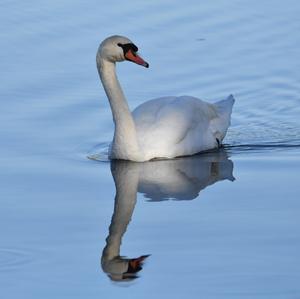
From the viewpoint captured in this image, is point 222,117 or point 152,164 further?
point 222,117

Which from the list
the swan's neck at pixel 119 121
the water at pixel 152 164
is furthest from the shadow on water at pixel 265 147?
Answer: the swan's neck at pixel 119 121

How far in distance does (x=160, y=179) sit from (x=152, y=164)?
0.56 m

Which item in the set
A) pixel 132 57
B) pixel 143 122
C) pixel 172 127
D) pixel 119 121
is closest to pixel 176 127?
pixel 172 127

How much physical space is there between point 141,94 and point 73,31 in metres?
2.55

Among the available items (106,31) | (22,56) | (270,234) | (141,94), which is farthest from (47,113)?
(270,234)

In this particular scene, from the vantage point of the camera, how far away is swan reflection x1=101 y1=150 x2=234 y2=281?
33.4ft

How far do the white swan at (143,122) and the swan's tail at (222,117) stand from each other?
252mm

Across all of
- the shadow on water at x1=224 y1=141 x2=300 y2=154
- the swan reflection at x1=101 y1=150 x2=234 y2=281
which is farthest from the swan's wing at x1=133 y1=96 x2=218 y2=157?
the shadow on water at x1=224 y1=141 x2=300 y2=154

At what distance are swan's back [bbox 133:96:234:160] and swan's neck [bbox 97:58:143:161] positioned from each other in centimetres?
9

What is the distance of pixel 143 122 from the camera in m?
12.0

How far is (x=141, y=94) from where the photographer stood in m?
13.7

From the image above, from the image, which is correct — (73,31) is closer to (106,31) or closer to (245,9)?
(106,31)

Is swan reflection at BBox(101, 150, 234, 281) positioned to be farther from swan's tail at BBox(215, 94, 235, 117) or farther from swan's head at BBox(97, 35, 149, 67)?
swan's head at BBox(97, 35, 149, 67)

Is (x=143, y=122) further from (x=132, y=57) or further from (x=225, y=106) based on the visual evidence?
(x=225, y=106)
